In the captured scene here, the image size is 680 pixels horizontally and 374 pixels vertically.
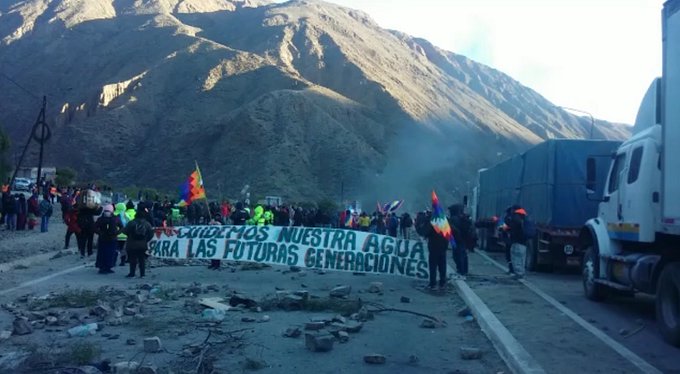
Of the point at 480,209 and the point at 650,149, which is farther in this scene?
the point at 480,209

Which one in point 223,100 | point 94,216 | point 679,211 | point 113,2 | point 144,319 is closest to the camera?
point 679,211

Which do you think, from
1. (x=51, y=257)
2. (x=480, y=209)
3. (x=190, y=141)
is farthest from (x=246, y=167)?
(x=51, y=257)

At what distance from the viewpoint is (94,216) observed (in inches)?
730

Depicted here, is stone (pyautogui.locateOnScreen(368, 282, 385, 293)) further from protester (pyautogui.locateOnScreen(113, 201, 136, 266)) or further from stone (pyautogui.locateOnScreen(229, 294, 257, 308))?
protester (pyautogui.locateOnScreen(113, 201, 136, 266))

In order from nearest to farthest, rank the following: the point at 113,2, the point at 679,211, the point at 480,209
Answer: the point at 679,211
the point at 480,209
the point at 113,2

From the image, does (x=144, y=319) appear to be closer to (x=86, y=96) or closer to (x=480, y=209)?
(x=480, y=209)

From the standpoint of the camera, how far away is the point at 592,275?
41.3 ft

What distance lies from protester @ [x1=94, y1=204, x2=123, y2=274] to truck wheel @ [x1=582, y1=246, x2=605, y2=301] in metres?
9.60

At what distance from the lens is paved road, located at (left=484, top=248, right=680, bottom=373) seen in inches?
327

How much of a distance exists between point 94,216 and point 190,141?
2425 inches

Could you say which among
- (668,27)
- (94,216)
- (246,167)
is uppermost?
(246,167)

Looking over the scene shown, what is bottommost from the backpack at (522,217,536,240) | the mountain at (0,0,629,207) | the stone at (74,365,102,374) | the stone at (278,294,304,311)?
the stone at (74,365,102,374)

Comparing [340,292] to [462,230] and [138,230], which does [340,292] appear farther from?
[138,230]

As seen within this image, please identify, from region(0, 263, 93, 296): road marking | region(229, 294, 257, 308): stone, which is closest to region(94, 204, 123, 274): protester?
region(0, 263, 93, 296): road marking
